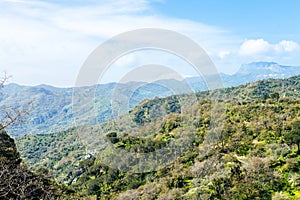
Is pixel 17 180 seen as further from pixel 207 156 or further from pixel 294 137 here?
pixel 207 156

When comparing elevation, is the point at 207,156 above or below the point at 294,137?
below

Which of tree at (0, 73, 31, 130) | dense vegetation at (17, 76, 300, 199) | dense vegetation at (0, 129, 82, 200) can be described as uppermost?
tree at (0, 73, 31, 130)

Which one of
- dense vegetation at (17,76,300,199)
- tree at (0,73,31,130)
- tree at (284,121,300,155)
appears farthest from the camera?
tree at (284,121,300,155)

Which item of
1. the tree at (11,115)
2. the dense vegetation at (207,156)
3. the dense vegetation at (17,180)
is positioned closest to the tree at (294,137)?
the dense vegetation at (207,156)

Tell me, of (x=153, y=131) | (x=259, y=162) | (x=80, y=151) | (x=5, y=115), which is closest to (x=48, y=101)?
(x=80, y=151)

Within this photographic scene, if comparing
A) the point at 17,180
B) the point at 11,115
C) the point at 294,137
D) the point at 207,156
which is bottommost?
the point at 207,156

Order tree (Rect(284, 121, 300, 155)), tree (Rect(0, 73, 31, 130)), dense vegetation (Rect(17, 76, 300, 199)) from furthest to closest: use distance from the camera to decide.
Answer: tree (Rect(284, 121, 300, 155))
dense vegetation (Rect(17, 76, 300, 199))
tree (Rect(0, 73, 31, 130))

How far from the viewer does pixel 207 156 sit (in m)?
25.2

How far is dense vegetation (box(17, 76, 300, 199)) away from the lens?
1861 cm

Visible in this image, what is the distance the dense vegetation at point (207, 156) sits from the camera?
1861cm

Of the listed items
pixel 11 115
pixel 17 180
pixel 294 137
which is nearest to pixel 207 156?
pixel 294 137

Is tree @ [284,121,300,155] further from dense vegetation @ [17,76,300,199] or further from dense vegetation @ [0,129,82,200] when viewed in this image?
dense vegetation @ [0,129,82,200]

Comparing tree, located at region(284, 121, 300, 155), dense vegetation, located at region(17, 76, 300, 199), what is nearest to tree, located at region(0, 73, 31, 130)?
dense vegetation, located at region(17, 76, 300, 199)

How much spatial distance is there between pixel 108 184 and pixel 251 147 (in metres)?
11.4
